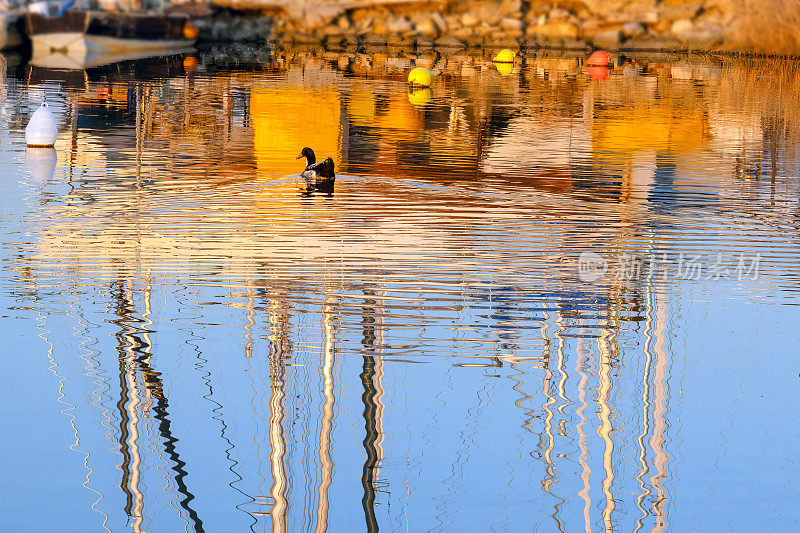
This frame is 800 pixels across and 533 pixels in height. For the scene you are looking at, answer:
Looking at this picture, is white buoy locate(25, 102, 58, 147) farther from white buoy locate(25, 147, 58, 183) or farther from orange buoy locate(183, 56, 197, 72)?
orange buoy locate(183, 56, 197, 72)

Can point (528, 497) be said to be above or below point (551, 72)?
below

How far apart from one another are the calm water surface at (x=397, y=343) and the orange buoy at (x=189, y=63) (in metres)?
21.1

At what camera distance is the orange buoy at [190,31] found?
171ft

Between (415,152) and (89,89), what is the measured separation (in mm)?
12157

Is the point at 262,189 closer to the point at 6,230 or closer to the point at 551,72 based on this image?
the point at 6,230

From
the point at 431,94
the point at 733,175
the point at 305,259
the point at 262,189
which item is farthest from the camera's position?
the point at 431,94

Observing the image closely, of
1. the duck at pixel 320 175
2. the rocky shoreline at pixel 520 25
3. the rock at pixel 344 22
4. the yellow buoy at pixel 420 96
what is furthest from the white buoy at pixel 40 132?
the rock at pixel 344 22

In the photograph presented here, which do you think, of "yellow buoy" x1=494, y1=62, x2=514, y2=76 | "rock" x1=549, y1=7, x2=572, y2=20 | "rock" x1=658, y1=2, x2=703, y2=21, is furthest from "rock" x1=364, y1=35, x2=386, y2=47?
"yellow buoy" x1=494, y1=62, x2=514, y2=76

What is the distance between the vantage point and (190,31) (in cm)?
5303

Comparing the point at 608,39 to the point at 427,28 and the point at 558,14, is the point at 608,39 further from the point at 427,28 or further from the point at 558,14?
the point at 427,28

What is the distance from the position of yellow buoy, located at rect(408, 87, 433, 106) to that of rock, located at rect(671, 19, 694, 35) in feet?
91.4

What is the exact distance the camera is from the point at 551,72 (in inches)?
1578

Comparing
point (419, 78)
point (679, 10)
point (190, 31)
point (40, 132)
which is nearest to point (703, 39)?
point (679, 10)

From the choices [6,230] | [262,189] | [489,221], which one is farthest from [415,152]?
[6,230]
